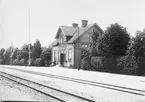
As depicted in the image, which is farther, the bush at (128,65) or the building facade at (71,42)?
the building facade at (71,42)

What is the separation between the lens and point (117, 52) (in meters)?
29.1

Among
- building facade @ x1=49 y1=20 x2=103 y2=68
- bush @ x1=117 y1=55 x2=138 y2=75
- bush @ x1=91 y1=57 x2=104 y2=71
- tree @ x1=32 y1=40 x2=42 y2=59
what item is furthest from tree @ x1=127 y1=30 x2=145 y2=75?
tree @ x1=32 y1=40 x2=42 y2=59

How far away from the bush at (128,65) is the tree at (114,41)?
1.80m

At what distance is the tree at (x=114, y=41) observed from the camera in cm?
2910

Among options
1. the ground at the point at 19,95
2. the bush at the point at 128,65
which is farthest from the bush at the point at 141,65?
the ground at the point at 19,95

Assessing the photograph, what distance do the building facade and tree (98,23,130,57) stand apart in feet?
37.2

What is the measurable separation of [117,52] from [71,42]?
1559 centimetres

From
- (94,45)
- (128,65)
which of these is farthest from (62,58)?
(128,65)

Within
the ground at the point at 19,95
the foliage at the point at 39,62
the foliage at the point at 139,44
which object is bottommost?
the ground at the point at 19,95

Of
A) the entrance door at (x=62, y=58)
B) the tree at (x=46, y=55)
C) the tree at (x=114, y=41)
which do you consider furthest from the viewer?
the tree at (x=46, y=55)

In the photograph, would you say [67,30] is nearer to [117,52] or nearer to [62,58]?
[62,58]

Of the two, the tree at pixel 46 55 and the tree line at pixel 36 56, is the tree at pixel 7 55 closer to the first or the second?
the tree line at pixel 36 56

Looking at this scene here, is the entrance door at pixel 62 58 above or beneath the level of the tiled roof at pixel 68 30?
beneath

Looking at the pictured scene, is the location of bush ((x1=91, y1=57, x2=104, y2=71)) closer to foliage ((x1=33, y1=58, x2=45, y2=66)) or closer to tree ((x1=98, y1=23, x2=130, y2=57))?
tree ((x1=98, y1=23, x2=130, y2=57))
